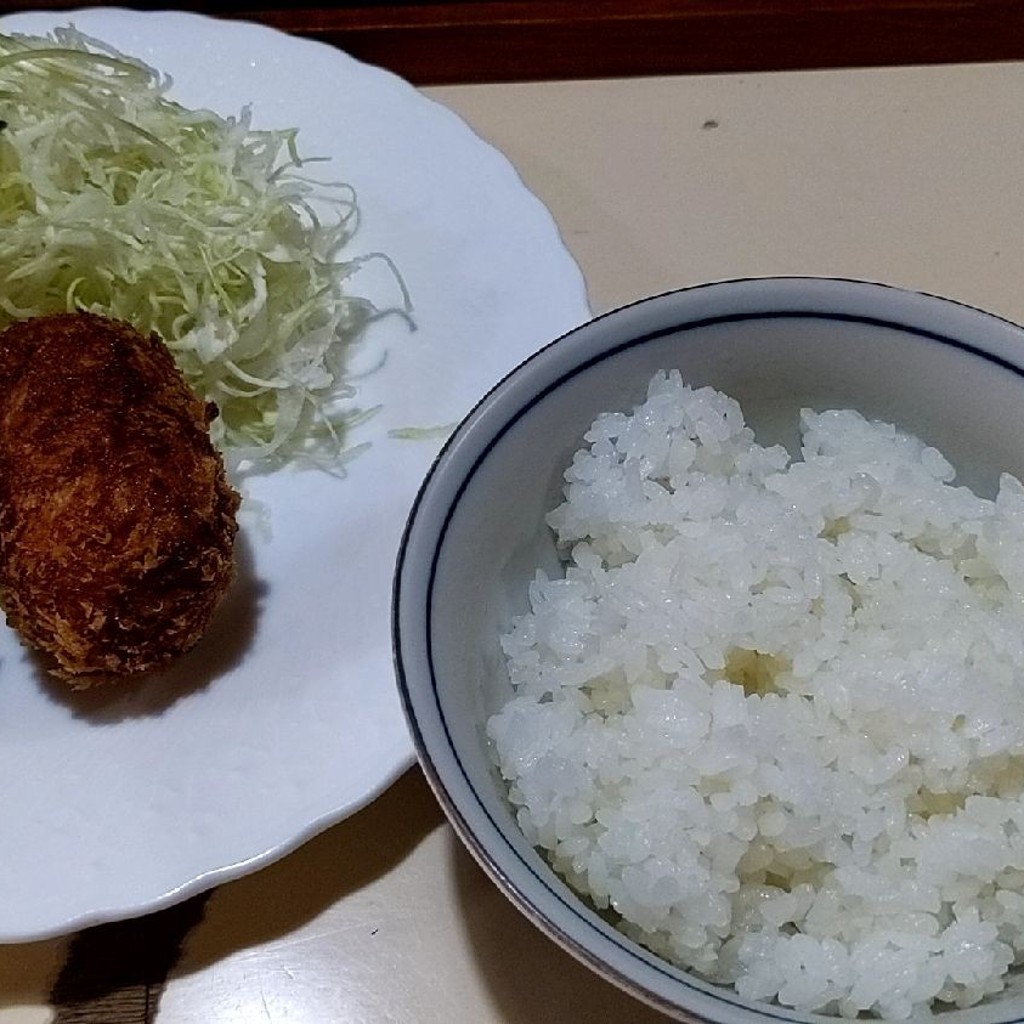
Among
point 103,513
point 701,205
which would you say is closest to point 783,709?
point 103,513

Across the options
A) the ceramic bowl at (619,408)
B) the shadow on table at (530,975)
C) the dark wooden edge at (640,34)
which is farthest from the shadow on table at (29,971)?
the dark wooden edge at (640,34)

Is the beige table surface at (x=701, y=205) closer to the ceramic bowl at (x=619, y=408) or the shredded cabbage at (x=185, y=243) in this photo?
the ceramic bowl at (x=619, y=408)

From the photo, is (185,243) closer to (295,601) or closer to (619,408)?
(295,601)

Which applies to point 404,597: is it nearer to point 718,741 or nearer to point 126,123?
point 718,741

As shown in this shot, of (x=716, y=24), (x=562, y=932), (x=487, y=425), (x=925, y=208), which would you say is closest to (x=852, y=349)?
(x=487, y=425)

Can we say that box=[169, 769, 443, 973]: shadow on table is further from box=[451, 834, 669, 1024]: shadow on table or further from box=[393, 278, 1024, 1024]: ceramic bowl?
box=[393, 278, 1024, 1024]: ceramic bowl

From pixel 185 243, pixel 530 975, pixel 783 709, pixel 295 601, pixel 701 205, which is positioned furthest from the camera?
pixel 701 205
